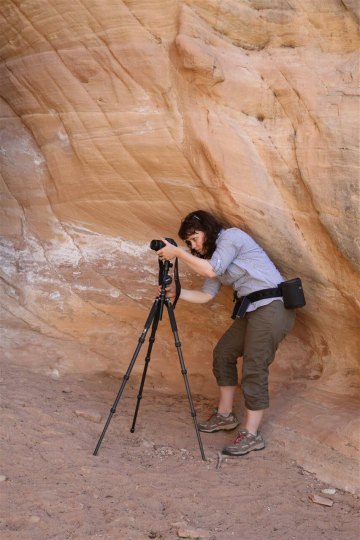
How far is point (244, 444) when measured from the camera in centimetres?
500

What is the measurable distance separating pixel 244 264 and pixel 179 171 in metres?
0.96

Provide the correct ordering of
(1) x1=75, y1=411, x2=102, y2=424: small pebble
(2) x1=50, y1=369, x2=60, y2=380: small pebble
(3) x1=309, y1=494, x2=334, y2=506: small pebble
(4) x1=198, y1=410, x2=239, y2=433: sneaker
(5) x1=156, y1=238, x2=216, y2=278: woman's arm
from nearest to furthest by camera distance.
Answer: (3) x1=309, y1=494, x2=334, y2=506: small pebble, (5) x1=156, y1=238, x2=216, y2=278: woman's arm, (1) x1=75, y1=411, x2=102, y2=424: small pebble, (4) x1=198, y1=410, x2=239, y2=433: sneaker, (2) x1=50, y1=369, x2=60, y2=380: small pebble

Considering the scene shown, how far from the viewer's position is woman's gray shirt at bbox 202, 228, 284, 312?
4.93 m

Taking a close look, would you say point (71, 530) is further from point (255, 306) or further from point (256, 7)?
point (256, 7)

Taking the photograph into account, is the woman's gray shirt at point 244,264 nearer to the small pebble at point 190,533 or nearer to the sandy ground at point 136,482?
the sandy ground at point 136,482

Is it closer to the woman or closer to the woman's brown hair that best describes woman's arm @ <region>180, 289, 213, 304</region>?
the woman

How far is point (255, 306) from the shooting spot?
5.02 metres

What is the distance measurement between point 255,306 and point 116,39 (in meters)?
2.32

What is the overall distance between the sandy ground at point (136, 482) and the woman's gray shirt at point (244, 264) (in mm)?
1161

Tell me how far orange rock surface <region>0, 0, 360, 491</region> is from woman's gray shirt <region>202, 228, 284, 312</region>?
8.6 inches

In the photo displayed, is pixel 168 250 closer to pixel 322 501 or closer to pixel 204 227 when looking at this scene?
pixel 204 227

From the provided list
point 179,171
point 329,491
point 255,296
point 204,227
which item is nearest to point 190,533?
point 329,491

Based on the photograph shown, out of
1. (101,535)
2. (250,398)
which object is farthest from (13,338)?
(101,535)

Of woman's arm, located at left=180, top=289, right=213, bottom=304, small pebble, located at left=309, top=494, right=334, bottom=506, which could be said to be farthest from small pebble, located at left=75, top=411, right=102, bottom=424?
small pebble, located at left=309, top=494, right=334, bottom=506
